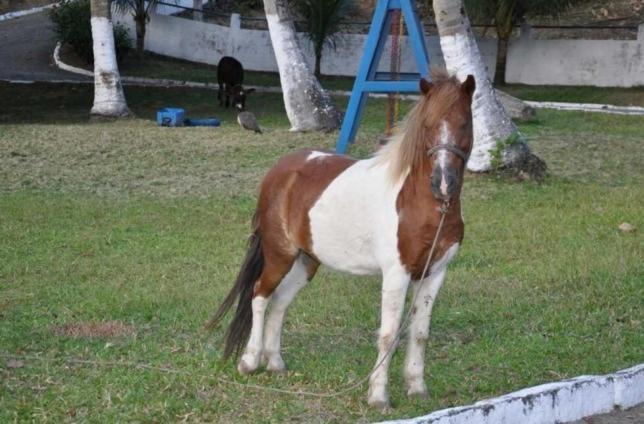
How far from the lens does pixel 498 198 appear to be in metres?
12.9

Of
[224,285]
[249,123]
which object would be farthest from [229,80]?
[224,285]

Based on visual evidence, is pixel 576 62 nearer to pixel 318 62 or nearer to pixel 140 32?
pixel 318 62

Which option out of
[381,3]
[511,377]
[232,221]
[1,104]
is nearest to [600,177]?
[381,3]

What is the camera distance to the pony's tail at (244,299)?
6.87m

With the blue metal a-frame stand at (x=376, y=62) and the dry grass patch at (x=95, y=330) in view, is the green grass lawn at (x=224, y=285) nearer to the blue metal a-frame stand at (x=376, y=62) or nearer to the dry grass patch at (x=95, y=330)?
the dry grass patch at (x=95, y=330)

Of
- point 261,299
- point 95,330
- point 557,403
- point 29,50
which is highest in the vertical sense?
point 261,299

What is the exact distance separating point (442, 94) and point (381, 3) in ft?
23.8

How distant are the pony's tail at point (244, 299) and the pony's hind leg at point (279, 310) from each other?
0.13 m

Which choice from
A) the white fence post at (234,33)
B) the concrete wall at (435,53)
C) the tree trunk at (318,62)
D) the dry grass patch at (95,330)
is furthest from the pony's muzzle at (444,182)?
the white fence post at (234,33)

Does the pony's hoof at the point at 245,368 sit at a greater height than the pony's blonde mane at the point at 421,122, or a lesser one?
lesser

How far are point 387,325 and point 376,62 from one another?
761 cm

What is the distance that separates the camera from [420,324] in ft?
20.6

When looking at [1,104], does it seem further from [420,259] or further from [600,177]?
[420,259]

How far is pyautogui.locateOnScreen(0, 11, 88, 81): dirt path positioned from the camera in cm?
2959
